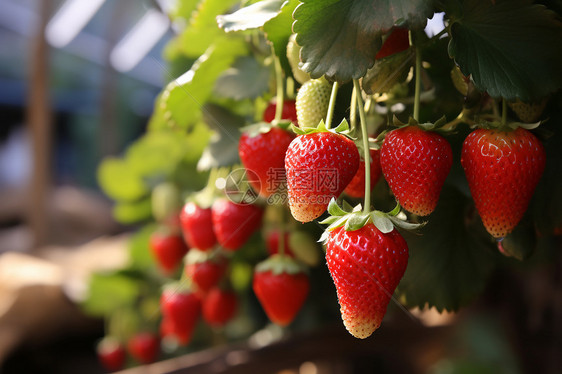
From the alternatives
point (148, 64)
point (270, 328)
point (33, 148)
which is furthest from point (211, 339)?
point (148, 64)

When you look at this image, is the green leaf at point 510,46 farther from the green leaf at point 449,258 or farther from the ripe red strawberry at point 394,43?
the green leaf at point 449,258

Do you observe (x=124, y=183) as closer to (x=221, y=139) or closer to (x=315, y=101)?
(x=221, y=139)

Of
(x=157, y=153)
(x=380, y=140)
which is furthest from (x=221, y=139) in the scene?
(x=157, y=153)

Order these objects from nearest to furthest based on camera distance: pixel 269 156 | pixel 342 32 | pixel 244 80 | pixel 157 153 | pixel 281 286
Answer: pixel 342 32 → pixel 269 156 → pixel 244 80 → pixel 281 286 → pixel 157 153

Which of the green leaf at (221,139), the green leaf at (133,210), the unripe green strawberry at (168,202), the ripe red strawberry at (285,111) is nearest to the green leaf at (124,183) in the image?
the green leaf at (133,210)

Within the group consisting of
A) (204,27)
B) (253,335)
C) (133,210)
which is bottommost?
(253,335)

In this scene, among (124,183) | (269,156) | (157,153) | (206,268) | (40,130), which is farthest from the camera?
(40,130)

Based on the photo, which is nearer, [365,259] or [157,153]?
[365,259]

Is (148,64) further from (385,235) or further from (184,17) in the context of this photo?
(385,235)
